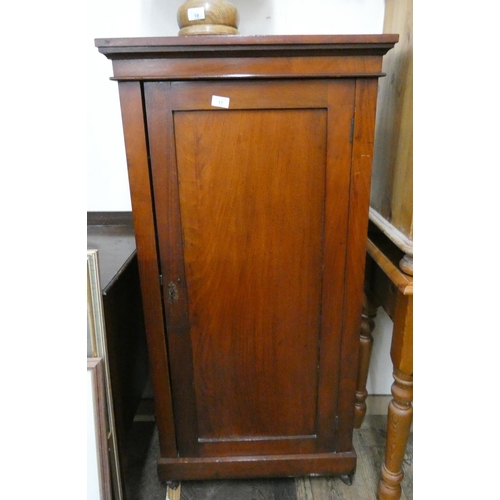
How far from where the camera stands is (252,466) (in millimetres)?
1228

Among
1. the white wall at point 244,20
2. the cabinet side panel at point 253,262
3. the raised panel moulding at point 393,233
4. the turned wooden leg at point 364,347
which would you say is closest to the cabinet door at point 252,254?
the cabinet side panel at point 253,262

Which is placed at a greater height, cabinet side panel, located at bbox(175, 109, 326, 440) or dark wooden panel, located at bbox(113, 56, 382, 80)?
dark wooden panel, located at bbox(113, 56, 382, 80)

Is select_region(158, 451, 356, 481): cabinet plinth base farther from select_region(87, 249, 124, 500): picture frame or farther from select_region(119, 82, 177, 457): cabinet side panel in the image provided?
select_region(87, 249, 124, 500): picture frame

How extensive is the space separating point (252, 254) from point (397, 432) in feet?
2.04

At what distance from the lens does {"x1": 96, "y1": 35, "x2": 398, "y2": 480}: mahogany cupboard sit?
871mm

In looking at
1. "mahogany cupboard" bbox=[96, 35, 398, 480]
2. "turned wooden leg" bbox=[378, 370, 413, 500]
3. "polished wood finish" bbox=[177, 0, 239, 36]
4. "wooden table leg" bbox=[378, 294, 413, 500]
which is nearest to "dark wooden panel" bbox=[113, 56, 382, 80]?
"mahogany cupboard" bbox=[96, 35, 398, 480]

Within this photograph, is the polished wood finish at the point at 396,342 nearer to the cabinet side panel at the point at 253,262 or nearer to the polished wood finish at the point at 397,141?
the polished wood finish at the point at 397,141

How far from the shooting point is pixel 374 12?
4.08ft

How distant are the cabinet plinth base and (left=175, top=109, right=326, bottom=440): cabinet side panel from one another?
0.08m

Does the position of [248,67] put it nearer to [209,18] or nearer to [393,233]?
[209,18]

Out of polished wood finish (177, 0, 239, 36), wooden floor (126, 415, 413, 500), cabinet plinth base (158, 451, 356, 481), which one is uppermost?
polished wood finish (177, 0, 239, 36)

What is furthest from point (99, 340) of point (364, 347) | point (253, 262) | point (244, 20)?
point (244, 20)
